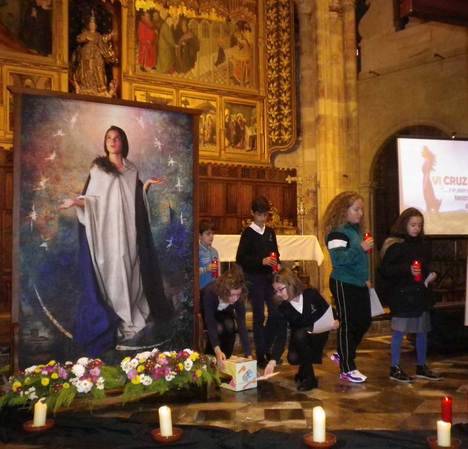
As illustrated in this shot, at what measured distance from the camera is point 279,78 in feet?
37.7

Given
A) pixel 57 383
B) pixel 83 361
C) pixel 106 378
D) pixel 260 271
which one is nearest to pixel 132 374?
pixel 106 378

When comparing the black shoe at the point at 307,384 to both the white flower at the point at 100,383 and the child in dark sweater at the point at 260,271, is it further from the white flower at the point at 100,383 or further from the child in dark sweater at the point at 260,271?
the white flower at the point at 100,383

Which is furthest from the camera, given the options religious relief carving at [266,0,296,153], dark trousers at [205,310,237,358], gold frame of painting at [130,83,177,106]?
religious relief carving at [266,0,296,153]

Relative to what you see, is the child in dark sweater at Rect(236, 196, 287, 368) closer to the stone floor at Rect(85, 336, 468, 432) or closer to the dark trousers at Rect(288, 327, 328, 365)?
the stone floor at Rect(85, 336, 468, 432)

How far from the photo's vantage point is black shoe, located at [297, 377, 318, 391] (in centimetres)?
436

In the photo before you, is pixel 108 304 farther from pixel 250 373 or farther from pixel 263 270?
pixel 263 270

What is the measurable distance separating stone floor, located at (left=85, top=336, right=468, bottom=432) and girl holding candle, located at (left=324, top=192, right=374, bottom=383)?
0.33m

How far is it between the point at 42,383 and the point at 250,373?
1.53 m

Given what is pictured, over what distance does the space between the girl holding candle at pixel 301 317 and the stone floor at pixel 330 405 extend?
6.5 inches

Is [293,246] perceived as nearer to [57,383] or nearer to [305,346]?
[305,346]

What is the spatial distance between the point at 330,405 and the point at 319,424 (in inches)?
53.8

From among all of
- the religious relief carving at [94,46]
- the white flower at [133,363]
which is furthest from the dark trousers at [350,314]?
the religious relief carving at [94,46]

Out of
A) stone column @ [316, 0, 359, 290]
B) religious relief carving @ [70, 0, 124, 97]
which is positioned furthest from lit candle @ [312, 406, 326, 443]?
religious relief carving @ [70, 0, 124, 97]

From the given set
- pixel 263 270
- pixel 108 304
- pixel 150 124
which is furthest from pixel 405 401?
pixel 150 124
